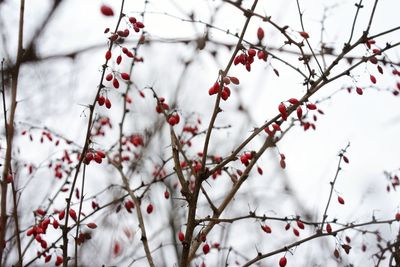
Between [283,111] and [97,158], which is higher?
[97,158]

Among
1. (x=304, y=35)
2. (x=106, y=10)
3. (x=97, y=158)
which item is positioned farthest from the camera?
(x=304, y=35)

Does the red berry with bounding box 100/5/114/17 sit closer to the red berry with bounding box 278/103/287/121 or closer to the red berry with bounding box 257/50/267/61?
the red berry with bounding box 257/50/267/61

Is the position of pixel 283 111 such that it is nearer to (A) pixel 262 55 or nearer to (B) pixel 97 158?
(A) pixel 262 55

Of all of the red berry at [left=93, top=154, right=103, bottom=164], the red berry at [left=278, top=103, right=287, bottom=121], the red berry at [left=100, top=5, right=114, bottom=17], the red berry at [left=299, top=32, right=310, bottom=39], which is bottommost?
the red berry at [left=278, top=103, right=287, bottom=121]

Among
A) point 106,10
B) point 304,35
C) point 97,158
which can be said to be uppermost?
point 106,10

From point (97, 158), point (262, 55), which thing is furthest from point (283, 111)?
point (97, 158)

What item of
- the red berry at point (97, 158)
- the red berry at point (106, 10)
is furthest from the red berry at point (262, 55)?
the red berry at point (97, 158)

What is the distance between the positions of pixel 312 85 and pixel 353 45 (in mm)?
316

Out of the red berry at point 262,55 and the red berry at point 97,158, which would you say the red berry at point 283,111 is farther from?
the red berry at point 97,158

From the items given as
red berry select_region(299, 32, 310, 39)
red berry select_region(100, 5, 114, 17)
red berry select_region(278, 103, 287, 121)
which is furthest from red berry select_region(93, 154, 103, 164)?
red berry select_region(299, 32, 310, 39)

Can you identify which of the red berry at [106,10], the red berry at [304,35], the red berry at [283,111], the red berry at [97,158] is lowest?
the red berry at [283,111]

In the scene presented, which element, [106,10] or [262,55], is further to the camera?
[262,55]

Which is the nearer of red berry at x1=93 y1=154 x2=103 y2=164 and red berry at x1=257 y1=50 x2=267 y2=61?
red berry at x1=93 y1=154 x2=103 y2=164

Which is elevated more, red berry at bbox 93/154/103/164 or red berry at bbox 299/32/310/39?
red berry at bbox 299/32/310/39
